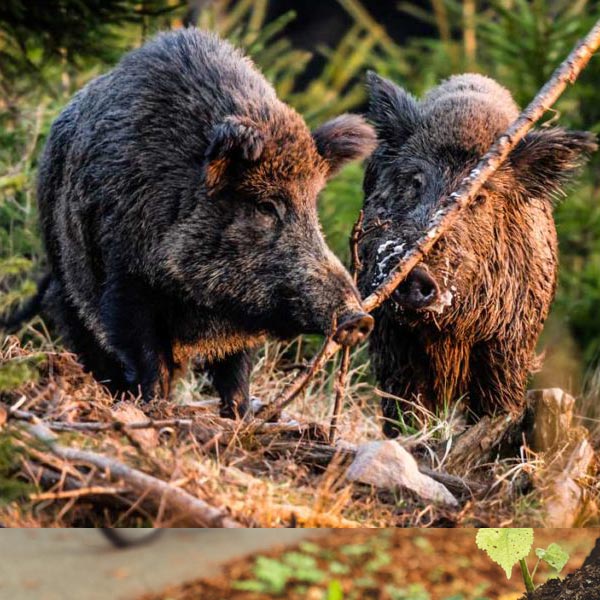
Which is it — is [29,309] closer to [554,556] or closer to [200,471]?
[200,471]

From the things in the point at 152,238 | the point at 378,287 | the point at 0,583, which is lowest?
the point at 0,583

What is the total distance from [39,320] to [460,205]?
7.98 ft

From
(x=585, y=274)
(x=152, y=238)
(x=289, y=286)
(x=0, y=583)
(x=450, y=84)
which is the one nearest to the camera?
(x=0, y=583)

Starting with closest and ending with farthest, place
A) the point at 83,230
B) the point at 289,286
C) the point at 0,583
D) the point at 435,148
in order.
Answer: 1. the point at 0,583
2. the point at 289,286
3. the point at 83,230
4. the point at 435,148

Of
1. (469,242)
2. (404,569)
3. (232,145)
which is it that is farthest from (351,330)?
(469,242)

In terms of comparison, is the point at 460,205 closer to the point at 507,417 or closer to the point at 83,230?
the point at 507,417

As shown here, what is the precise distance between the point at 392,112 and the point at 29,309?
214cm

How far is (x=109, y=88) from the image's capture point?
16.3 ft

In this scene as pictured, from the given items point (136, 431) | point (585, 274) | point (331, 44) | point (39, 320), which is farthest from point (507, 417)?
point (331, 44)

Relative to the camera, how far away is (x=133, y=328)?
4.57 meters

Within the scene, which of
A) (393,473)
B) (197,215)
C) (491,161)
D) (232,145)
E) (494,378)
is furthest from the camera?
(494,378)

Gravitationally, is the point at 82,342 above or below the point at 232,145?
below

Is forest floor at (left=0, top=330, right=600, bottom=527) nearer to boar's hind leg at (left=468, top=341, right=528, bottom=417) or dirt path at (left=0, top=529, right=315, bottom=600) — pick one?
dirt path at (left=0, top=529, right=315, bottom=600)

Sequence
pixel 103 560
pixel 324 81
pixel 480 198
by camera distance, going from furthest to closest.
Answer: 1. pixel 324 81
2. pixel 480 198
3. pixel 103 560
